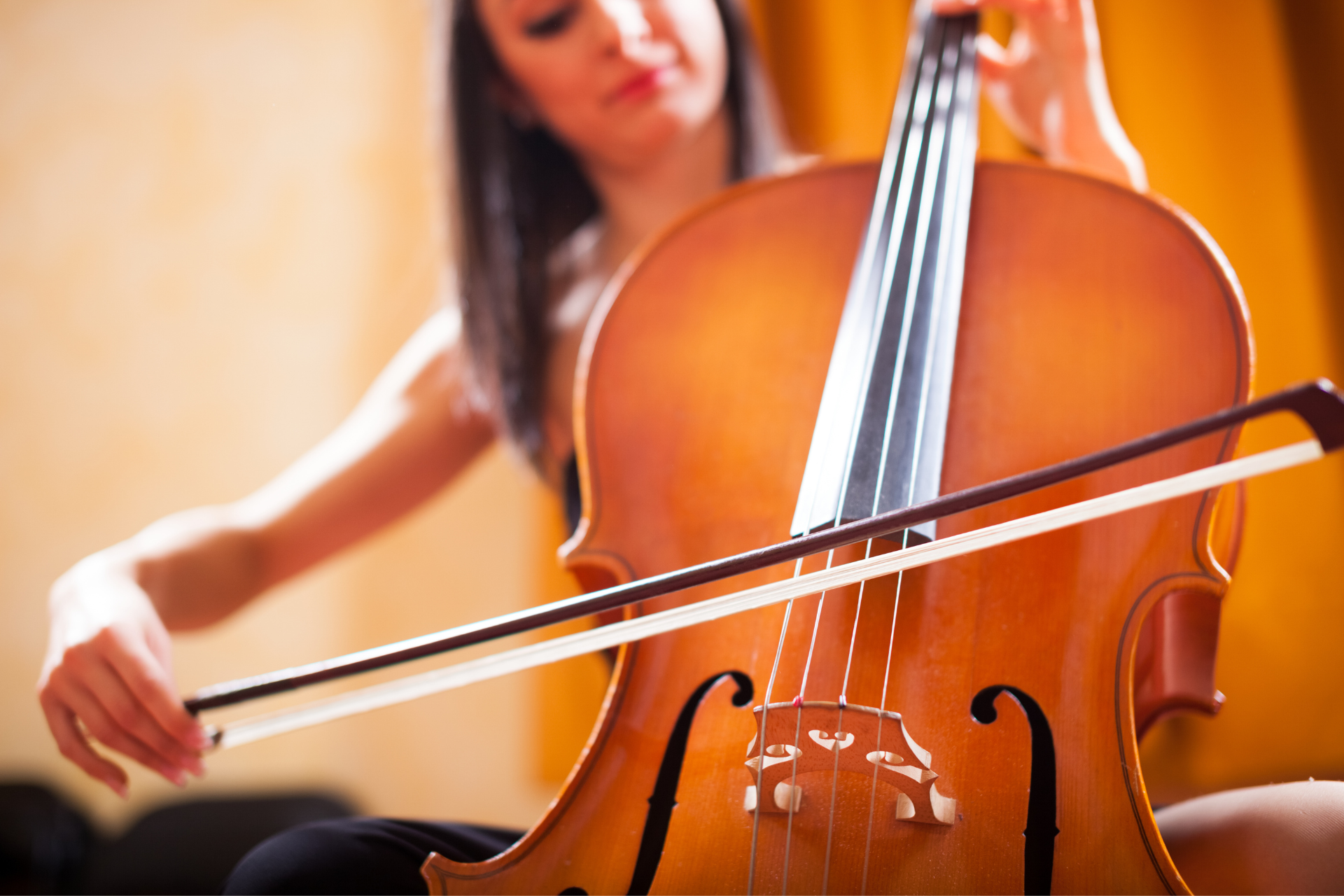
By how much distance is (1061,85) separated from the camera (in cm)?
72

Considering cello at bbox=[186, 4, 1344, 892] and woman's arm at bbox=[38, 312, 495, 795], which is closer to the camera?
cello at bbox=[186, 4, 1344, 892]

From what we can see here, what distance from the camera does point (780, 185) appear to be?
2.22ft

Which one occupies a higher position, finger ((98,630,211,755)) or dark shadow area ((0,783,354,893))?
finger ((98,630,211,755))

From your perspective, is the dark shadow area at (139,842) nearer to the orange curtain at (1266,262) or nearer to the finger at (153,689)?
the finger at (153,689)

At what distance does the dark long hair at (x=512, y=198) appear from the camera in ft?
2.77

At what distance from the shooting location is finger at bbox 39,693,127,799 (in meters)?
0.50

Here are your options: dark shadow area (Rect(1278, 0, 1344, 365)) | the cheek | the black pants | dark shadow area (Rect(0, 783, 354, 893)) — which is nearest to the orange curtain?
dark shadow area (Rect(1278, 0, 1344, 365))

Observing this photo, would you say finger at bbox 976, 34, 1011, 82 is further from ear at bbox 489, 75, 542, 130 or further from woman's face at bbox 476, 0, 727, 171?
ear at bbox 489, 75, 542, 130

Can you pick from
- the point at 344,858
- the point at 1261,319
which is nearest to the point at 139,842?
the point at 344,858

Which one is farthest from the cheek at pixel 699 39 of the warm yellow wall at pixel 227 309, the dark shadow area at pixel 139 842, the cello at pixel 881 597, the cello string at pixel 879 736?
the dark shadow area at pixel 139 842

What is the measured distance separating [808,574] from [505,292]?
56 cm

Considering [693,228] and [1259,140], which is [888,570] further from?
[1259,140]

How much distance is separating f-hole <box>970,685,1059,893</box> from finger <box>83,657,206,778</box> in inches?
16.5

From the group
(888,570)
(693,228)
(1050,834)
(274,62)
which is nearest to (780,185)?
(693,228)
